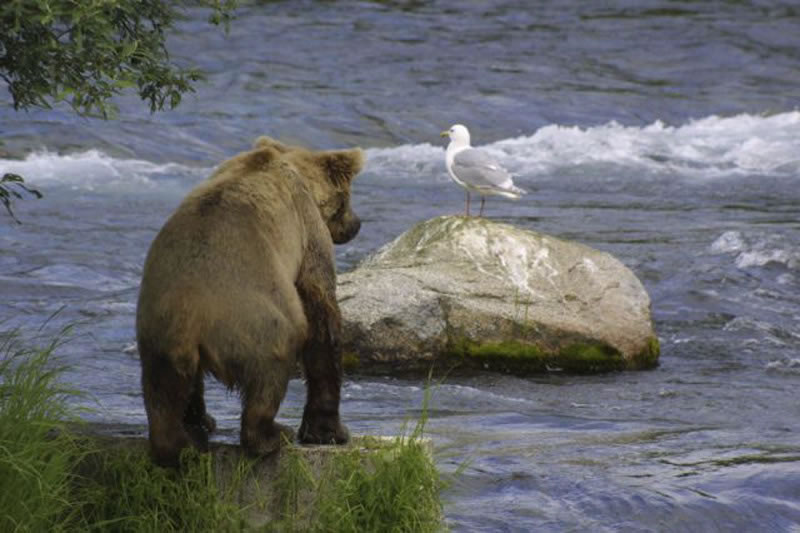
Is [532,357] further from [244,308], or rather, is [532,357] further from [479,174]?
[244,308]

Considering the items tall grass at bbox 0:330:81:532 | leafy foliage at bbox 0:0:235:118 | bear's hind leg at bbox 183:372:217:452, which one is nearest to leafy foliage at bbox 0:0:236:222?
leafy foliage at bbox 0:0:235:118

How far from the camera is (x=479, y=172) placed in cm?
1095

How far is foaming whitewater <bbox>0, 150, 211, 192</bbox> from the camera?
15414 millimetres

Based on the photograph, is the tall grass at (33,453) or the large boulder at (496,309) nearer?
the tall grass at (33,453)

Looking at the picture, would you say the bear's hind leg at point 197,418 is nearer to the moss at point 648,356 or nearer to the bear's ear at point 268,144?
the bear's ear at point 268,144

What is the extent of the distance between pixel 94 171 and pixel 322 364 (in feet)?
37.0

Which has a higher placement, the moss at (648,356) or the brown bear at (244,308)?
the brown bear at (244,308)

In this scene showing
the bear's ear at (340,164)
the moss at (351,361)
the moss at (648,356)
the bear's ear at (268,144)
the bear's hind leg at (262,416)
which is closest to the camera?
the bear's hind leg at (262,416)

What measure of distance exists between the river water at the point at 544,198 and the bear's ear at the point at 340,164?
105 centimetres

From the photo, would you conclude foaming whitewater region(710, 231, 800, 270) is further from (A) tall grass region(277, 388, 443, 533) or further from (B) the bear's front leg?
(A) tall grass region(277, 388, 443, 533)

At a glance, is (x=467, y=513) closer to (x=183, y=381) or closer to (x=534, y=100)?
(x=183, y=381)

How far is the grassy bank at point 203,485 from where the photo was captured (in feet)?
15.9

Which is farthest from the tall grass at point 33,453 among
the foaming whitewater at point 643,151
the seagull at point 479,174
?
the foaming whitewater at point 643,151

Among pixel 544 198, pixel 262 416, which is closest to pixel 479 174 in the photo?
pixel 544 198
